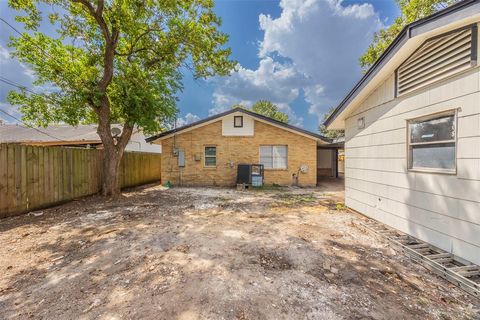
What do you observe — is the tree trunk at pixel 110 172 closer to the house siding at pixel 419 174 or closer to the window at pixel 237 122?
the window at pixel 237 122

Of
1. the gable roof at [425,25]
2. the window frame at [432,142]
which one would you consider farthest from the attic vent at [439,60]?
the window frame at [432,142]

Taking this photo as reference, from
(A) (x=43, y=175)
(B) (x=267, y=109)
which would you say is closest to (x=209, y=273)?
(A) (x=43, y=175)

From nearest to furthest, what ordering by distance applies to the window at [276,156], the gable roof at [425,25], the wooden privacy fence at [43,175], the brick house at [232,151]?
the gable roof at [425,25] < the wooden privacy fence at [43,175] < the brick house at [232,151] < the window at [276,156]

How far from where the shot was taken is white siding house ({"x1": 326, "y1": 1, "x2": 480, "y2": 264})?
2.88m

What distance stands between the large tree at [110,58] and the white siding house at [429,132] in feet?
22.7

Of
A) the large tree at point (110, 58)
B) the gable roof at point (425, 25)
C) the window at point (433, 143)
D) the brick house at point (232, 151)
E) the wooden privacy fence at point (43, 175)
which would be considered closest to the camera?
the gable roof at point (425, 25)

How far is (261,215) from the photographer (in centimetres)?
570

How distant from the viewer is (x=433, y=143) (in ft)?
11.6

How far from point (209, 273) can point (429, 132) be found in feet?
14.2

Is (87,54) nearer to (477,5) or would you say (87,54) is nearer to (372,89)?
(372,89)

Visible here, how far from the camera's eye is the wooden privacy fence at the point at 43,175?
16.5 ft

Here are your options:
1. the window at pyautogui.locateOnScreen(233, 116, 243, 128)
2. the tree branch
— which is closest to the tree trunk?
the tree branch

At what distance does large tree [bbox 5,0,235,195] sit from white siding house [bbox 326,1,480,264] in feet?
22.7

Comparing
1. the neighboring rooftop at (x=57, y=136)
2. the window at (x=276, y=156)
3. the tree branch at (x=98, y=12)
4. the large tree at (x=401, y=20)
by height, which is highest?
the large tree at (x=401, y=20)
